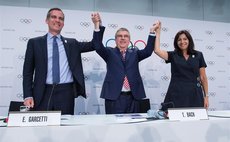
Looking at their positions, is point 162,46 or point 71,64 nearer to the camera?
point 71,64

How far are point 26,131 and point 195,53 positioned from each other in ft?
5.72

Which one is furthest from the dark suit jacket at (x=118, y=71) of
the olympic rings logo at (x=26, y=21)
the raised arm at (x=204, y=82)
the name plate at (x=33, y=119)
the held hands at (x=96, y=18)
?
the olympic rings logo at (x=26, y=21)

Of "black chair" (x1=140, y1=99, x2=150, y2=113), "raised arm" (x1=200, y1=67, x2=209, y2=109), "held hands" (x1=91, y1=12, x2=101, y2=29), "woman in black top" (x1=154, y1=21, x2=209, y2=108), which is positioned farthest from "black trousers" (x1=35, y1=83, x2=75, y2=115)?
"raised arm" (x1=200, y1=67, x2=209, y2=109)

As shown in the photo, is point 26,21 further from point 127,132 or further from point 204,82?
point 127,132

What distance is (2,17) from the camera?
2.84 metres

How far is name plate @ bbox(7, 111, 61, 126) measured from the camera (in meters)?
0.94

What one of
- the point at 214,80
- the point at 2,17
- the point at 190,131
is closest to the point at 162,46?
the point at 214,80

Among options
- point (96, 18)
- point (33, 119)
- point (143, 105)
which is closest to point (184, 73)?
point (143, 105)

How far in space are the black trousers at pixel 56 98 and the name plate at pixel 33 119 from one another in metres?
0.82

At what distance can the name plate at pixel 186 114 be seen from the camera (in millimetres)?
1080

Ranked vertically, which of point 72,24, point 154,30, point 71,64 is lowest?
point 71,64

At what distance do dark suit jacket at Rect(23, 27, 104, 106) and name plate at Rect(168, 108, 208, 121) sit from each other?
0.96 meters

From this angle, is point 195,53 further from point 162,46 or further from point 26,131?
point 26,131

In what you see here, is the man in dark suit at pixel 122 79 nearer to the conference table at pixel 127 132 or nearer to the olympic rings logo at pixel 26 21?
the conference table at pixel 127 132
